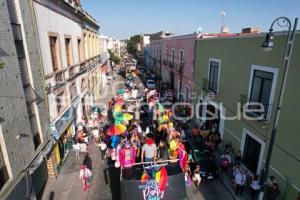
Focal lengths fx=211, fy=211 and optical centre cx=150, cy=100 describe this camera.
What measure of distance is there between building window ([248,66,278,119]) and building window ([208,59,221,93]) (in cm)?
385

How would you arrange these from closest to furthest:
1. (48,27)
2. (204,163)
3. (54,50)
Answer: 1. (48,27)
2. (204,163)
3. (54,50)

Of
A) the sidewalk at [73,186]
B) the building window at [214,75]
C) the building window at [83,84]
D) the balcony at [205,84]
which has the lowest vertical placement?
the sidewalk at [73,186]

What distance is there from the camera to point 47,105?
10.5 metres

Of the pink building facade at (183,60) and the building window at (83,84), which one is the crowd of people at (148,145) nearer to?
the building window at (83,84)

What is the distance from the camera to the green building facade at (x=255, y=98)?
845 cm

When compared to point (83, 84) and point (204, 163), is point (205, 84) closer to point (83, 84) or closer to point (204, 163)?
point (204, 163)

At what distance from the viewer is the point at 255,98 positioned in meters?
10.8

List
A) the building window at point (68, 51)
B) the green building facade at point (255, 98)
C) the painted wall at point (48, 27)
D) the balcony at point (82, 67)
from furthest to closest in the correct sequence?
1. the balcony at point (82, 67)
2. the building window at point (68, 51)
3. the painted wall at point (48, 27)
4. the green building facade at point (255, 98)

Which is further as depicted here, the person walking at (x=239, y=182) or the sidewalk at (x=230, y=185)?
the sidewalk at (x=230, y=185)

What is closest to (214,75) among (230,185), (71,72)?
(230,185)

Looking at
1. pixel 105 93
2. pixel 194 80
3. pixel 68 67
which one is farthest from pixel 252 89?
pixel 105 93

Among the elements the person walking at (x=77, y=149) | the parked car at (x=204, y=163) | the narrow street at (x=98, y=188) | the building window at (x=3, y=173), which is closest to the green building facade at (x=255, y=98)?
the parked car at (x=204, y=163)

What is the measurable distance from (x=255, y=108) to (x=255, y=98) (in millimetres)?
526

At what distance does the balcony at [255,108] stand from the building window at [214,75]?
11.4 feet
